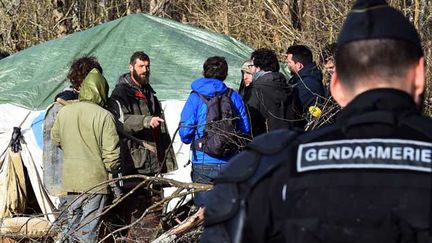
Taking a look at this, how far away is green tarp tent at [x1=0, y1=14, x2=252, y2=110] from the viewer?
9.21 metres

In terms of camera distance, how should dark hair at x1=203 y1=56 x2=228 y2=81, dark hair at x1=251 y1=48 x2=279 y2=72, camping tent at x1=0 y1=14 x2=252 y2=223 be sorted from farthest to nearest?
camping tent at x1=0 y1=14 x2=252 y2=223, dark hair at x1=251 y1=48 x2=279 y2=72, dark hair at x1=203 y1=56 x2=228 y2=81

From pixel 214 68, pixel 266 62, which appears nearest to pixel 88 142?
pixel 214 68

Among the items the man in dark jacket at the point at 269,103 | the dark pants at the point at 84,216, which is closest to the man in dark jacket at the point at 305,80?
the man in dark jacket at the point at 269,103

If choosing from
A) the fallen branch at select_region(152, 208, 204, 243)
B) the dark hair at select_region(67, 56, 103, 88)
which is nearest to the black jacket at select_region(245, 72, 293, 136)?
the dark hair at select_region(67, 56, 103, 88)

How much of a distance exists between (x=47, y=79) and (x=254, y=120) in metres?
2.88

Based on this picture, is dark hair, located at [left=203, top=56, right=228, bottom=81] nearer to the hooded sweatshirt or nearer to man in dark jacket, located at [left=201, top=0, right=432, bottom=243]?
the hooded sweatshirt

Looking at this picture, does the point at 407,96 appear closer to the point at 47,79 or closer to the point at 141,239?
the point at 141,239

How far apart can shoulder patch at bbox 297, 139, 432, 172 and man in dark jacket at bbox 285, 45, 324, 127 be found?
5460 millimetres

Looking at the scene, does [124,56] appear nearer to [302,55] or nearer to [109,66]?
[109,66]

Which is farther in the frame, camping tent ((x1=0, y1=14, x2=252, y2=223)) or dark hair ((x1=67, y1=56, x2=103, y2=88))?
camping tent ((x1=0, y1=14, x2=252, y2=223))

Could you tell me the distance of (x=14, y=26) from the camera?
1453cm

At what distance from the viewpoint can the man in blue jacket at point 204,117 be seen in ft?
22.5

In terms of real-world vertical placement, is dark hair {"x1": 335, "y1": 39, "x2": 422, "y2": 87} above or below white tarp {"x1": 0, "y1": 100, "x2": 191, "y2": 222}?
above

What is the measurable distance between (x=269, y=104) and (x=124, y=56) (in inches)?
102
